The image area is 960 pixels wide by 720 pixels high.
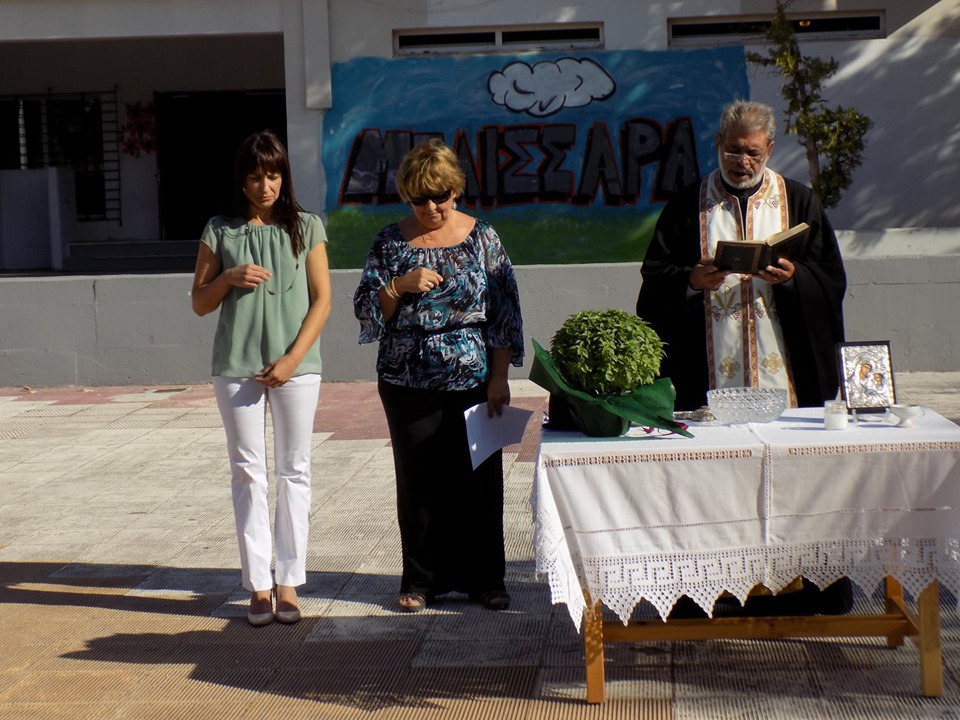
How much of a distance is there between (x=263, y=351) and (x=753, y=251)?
80.2 inches

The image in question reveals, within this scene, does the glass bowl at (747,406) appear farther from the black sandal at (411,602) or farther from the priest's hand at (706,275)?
the black sandal at (411,602)

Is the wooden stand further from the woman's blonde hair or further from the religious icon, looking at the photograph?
the woman's blonde hair

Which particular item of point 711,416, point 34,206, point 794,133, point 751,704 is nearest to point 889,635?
point 751,704

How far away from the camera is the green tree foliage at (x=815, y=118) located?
13.5 m

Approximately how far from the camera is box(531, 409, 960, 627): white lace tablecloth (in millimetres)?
4141

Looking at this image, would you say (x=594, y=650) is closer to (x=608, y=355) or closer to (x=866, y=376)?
(x=608, y=355)

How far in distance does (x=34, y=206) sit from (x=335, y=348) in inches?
401

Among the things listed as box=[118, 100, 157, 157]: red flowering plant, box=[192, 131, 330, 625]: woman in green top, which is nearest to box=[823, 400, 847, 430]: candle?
box=[192, 131, 330, 625]: woman in green top

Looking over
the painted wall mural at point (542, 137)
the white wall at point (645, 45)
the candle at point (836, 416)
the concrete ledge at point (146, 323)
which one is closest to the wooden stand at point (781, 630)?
the candle at point (836, 416)

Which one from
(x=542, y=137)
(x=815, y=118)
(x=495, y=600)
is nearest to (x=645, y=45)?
(x=542, y=137)

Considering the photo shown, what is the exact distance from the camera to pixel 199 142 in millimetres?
20469

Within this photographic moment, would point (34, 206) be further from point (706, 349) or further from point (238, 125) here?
point (706, 349)

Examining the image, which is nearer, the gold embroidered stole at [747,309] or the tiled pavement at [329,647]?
the tiled pavement at [329,647]

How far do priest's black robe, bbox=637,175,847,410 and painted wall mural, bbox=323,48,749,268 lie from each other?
9.45 m
